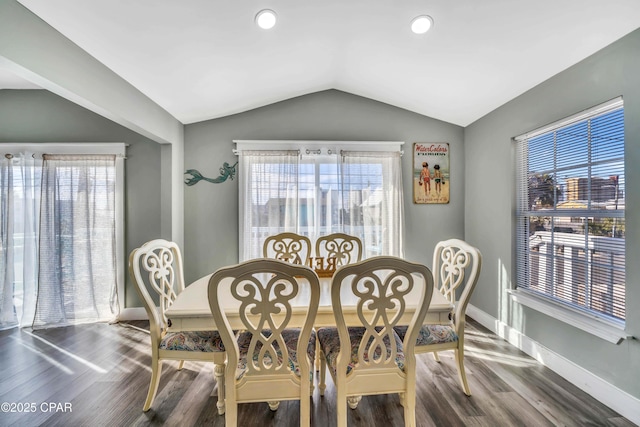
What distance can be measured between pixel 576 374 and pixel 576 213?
3.75ft

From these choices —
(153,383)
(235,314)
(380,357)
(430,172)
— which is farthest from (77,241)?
(430,172)

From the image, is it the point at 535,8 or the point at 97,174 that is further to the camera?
the point at 97,174

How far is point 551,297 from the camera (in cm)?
220

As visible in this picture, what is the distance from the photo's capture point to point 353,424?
1537 mm

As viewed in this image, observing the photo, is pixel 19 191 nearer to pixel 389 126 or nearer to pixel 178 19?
pixel 178 19

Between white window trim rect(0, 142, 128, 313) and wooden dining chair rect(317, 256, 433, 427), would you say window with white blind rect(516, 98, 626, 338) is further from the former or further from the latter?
white window trim rect(0, 142, 128, 313)

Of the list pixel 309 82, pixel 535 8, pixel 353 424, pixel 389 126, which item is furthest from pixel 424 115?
pixel 353 424

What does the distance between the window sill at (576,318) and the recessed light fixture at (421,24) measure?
229 cm

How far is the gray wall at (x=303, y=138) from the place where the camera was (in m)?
3.13

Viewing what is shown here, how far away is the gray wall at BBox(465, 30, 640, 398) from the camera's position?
159 centimetres

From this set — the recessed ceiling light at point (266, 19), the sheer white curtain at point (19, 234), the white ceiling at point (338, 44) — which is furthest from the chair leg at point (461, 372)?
the sheer white curtain at point (19, 234)

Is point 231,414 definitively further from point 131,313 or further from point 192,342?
point 131,313

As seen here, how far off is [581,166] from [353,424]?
235cm

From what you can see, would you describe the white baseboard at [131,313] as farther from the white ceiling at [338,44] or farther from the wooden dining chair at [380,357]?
the wooden dining chair at [380,357]
